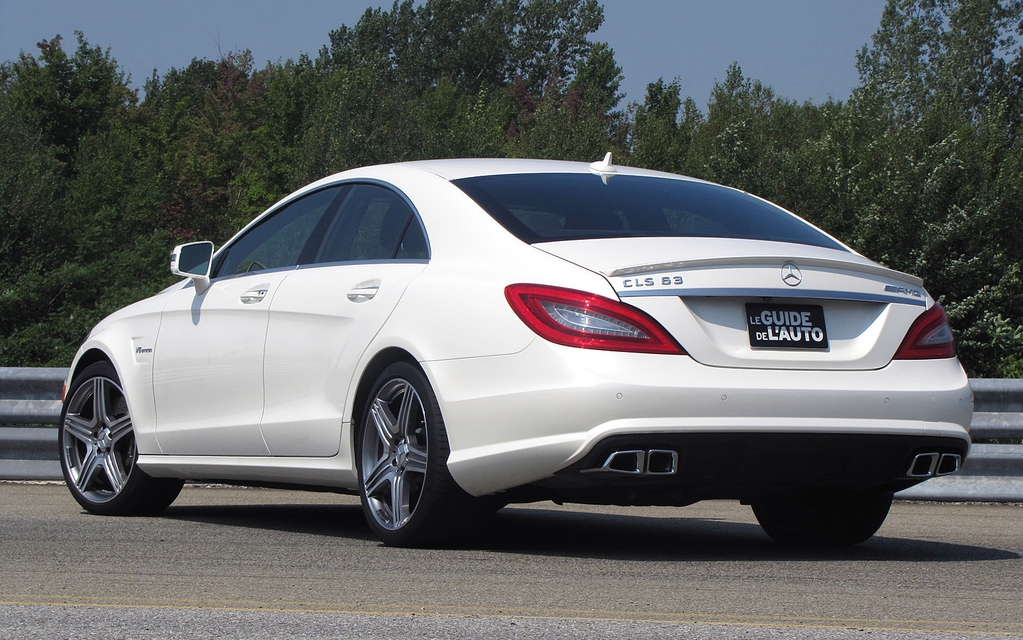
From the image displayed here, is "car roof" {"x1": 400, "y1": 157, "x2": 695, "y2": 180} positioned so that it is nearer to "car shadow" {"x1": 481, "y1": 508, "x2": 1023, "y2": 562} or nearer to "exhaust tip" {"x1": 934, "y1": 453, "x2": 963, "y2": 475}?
"car shadow" {"x1": 481, "y1": 508, "x2": 1023, "y2": 562}

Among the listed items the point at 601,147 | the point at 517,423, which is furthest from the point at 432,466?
the point at 601,147

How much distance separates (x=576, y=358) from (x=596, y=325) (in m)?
0.13

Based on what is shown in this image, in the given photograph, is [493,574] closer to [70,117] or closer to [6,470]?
[6,470]

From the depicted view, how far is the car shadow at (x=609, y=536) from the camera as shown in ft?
16.9

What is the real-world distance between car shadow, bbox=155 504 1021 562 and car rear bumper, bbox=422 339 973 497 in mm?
582

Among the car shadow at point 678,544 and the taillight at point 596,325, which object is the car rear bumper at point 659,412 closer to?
the taillight at point 596,325

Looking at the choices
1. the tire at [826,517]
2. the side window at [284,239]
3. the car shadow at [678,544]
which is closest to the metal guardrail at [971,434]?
the car shadow at [678,544]

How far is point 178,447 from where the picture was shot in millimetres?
6391

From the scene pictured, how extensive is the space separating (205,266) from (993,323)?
31954 mm

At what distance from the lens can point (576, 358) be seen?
4363 millimetres

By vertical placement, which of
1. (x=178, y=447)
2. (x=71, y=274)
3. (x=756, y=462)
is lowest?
(x=71, y=274)

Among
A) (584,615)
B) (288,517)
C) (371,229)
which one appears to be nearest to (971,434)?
(288,517)

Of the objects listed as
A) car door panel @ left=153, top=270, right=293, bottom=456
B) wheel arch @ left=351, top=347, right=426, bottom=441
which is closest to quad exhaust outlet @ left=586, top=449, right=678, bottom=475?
wheel arch @ left=351, top=347, right=426, bottom=441

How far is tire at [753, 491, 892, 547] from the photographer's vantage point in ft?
18.0
